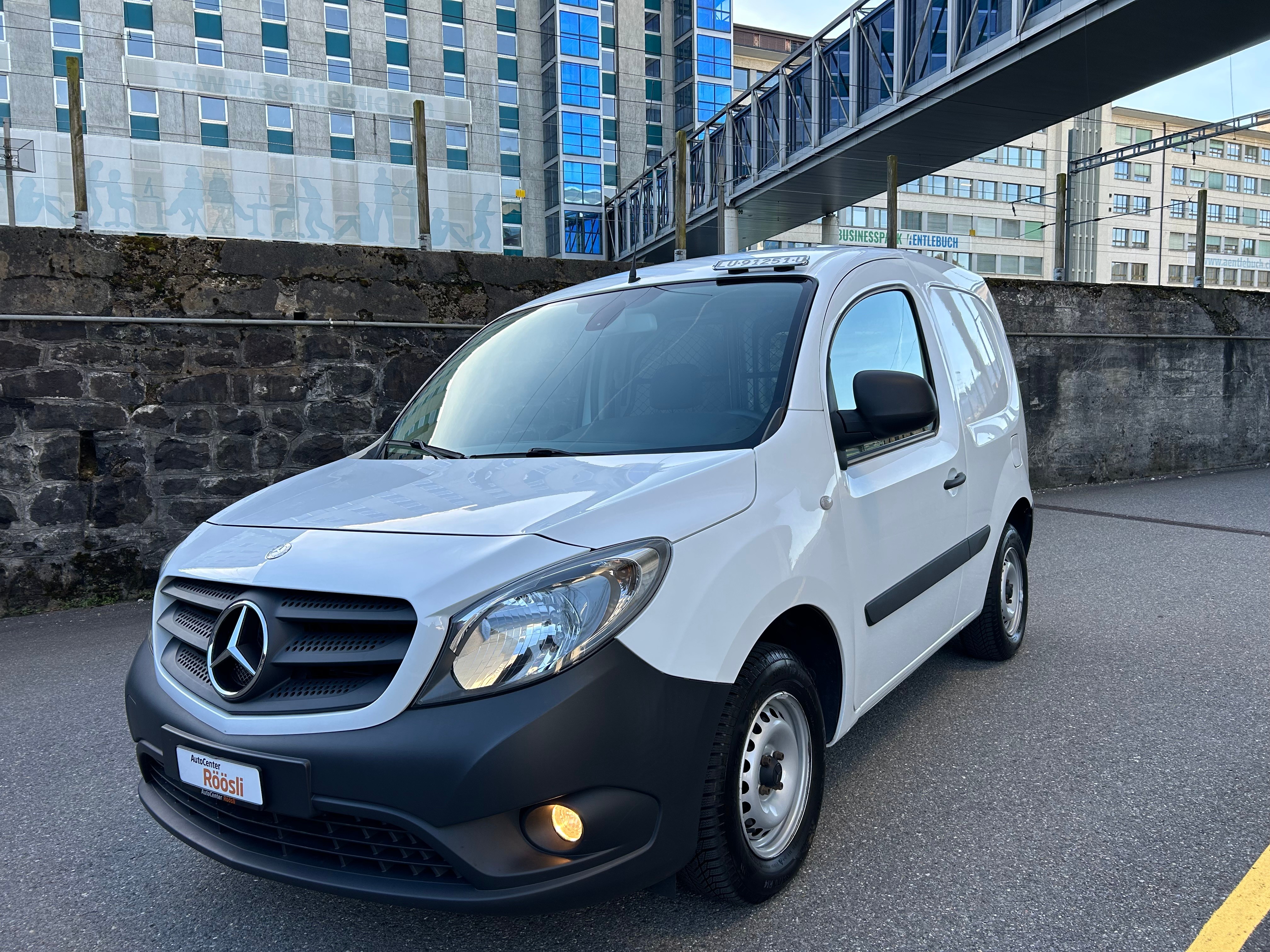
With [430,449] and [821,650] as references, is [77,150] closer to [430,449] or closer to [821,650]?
[430,449]

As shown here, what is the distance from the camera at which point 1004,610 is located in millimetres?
4406

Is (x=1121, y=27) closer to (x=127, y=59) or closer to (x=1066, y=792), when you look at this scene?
(x=1066, y=792)

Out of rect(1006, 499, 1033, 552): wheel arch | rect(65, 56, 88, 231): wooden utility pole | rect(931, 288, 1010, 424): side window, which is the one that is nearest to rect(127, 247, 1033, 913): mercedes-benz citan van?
rect(931, 288, 1010, 424): side window

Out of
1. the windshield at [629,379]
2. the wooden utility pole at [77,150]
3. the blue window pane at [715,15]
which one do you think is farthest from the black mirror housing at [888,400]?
the blue window pane at [715,15]

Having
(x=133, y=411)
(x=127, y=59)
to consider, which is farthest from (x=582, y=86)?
(x=133, y=411)

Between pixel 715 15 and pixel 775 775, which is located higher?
pixel 715 15

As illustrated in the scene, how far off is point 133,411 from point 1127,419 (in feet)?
34.7

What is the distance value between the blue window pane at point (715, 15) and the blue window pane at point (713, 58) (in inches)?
24.9

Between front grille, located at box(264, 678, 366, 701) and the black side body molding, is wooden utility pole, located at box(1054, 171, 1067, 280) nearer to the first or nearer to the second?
the black side body molding

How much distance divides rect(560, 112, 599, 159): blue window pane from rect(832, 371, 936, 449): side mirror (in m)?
46.0

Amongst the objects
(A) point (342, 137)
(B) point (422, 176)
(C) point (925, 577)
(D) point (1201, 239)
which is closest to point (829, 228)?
(D) point (1201, 239)

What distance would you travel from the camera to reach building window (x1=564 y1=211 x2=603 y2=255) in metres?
39.9

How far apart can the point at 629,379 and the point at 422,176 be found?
534 cm

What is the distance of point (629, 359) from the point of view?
314 centimetres
